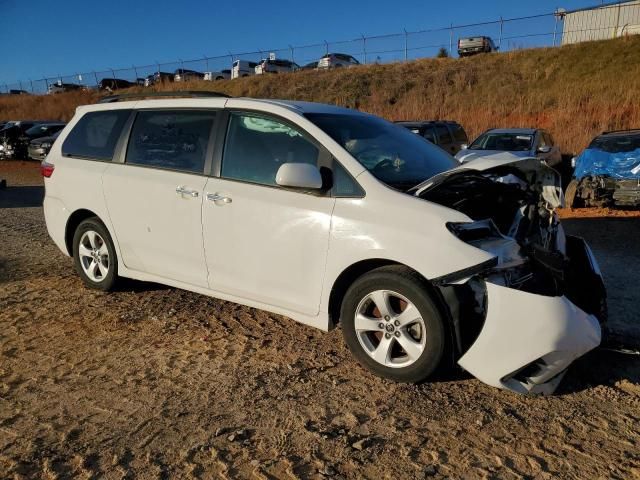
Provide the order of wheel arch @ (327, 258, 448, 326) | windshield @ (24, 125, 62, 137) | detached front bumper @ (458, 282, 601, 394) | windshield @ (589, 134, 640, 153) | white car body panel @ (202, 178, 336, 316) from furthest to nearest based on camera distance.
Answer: windshield @ (24, 125, 62, 137), windshield @ (589, 134, 640, 153), white car body panel @ (202, 178, 336, 316), wheel arch @ (327, 258, 448, 326), detached front bumper @ (458, 282, 601, 394)

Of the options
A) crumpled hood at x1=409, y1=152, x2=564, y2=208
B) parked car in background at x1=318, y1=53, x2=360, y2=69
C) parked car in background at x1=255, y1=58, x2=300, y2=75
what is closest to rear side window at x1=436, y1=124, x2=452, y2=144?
crumpled hood at x1=409, y1=152, x2=564, y2=208

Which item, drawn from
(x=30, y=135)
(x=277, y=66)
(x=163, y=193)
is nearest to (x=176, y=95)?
(x=163, y=193)

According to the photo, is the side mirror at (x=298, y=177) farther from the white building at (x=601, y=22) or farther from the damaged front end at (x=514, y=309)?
the white building at (x=601, y=22)

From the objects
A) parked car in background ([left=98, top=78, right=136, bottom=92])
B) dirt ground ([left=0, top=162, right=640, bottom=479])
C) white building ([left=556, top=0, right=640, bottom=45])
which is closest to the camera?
dirt ground ([left=0, top=162, right=640, bottom=479])

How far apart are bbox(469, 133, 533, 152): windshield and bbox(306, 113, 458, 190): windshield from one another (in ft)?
29.1

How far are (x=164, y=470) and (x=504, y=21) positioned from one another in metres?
33.0

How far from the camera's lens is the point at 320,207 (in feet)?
11.6

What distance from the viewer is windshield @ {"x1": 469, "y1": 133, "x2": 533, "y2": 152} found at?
41.7 ft

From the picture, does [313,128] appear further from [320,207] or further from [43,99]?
[43,99]

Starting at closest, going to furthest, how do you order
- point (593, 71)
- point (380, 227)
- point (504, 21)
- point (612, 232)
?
point (380, 227), point (612, 232), point (593, 71), point (504, 21)

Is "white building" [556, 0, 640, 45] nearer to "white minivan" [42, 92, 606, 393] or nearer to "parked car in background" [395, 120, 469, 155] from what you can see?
"parked car in background" [395, 120, 469, 155]

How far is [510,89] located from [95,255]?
24.4 meters

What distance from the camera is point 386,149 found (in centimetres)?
409

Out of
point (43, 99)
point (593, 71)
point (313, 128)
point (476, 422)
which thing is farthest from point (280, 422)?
point (43, 99)
